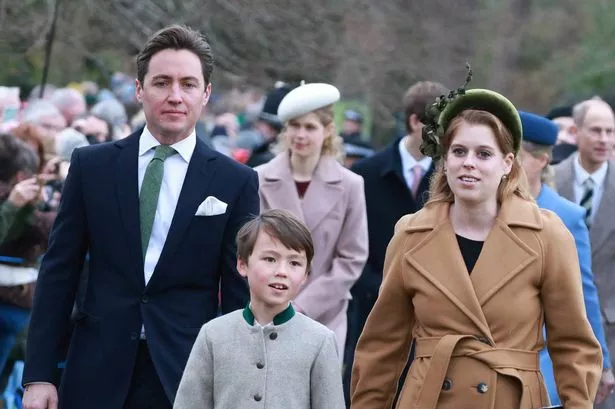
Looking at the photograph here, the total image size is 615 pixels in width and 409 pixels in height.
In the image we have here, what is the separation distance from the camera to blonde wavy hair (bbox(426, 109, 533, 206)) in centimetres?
642

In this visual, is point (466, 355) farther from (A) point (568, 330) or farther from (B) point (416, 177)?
(B) point (416, 177)

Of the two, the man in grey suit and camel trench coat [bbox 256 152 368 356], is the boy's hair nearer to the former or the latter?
camel trench coat [bbox 256 152 368 356]

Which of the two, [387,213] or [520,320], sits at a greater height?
[387,213]

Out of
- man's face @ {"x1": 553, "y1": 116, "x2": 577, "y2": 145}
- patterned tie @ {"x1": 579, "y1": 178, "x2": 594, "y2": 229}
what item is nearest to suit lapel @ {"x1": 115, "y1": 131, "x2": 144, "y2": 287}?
patterned tie @ {"x1": 579, "y1": 178, "x2": 594, "y2": 229}

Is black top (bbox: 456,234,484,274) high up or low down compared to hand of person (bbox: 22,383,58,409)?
up

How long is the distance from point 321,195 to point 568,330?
12.3ft

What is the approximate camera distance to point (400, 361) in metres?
6.61

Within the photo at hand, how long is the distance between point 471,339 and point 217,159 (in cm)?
140

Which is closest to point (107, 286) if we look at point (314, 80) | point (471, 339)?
point (471, 339)

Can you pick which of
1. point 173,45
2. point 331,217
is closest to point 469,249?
point 173,45

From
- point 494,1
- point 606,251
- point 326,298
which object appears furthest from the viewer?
point 494,1

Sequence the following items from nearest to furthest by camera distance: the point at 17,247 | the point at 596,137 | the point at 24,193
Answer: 1. the point at 24,193
2. the point at 17,247
3. the point at 596,137

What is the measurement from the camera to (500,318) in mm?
6258

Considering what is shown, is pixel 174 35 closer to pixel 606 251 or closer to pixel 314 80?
pixel 606 251
